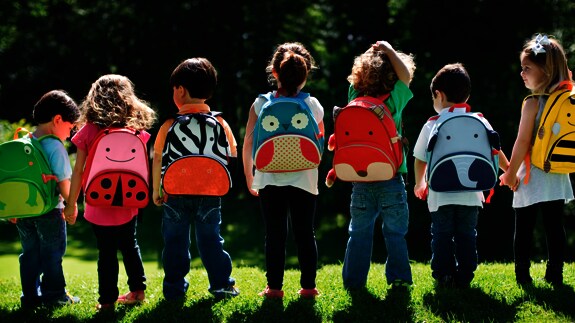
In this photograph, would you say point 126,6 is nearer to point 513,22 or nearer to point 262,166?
point 513,22

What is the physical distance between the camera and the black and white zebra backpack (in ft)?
16.9

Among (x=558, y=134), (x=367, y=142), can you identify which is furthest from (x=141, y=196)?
(x=558, y=134)

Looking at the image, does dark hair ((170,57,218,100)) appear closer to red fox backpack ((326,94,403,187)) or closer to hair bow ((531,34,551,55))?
red fox backpack ((326,94,403,187))

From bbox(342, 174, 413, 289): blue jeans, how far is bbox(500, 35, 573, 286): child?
3.12 ft

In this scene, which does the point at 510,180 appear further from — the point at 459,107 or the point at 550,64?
the point at 550,64

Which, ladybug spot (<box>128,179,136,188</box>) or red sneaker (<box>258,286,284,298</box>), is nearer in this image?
ladybug spot (<box>128,179,136,188</box>)

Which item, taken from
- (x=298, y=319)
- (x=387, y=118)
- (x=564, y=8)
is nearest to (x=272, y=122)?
(x=387, y=118)

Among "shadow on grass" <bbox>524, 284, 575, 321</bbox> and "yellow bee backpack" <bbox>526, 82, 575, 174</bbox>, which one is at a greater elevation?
"yellow bee backpack" <bbox>526, 82, 575, 174</bbox>

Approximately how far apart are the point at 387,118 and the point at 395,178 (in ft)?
1.63

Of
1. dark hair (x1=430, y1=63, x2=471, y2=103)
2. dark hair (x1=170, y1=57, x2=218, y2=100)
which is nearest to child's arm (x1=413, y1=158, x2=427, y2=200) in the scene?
dark hair (x1=430, y1=63, x2=471, y2=103)

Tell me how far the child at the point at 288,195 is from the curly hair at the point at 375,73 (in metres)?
0.38

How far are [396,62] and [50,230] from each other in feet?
10.3

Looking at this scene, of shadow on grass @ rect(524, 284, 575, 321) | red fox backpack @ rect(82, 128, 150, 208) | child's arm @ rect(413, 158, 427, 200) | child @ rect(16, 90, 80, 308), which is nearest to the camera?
shadow on grass @ rect(524, 284, 575, 321)

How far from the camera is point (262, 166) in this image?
5102 mm
